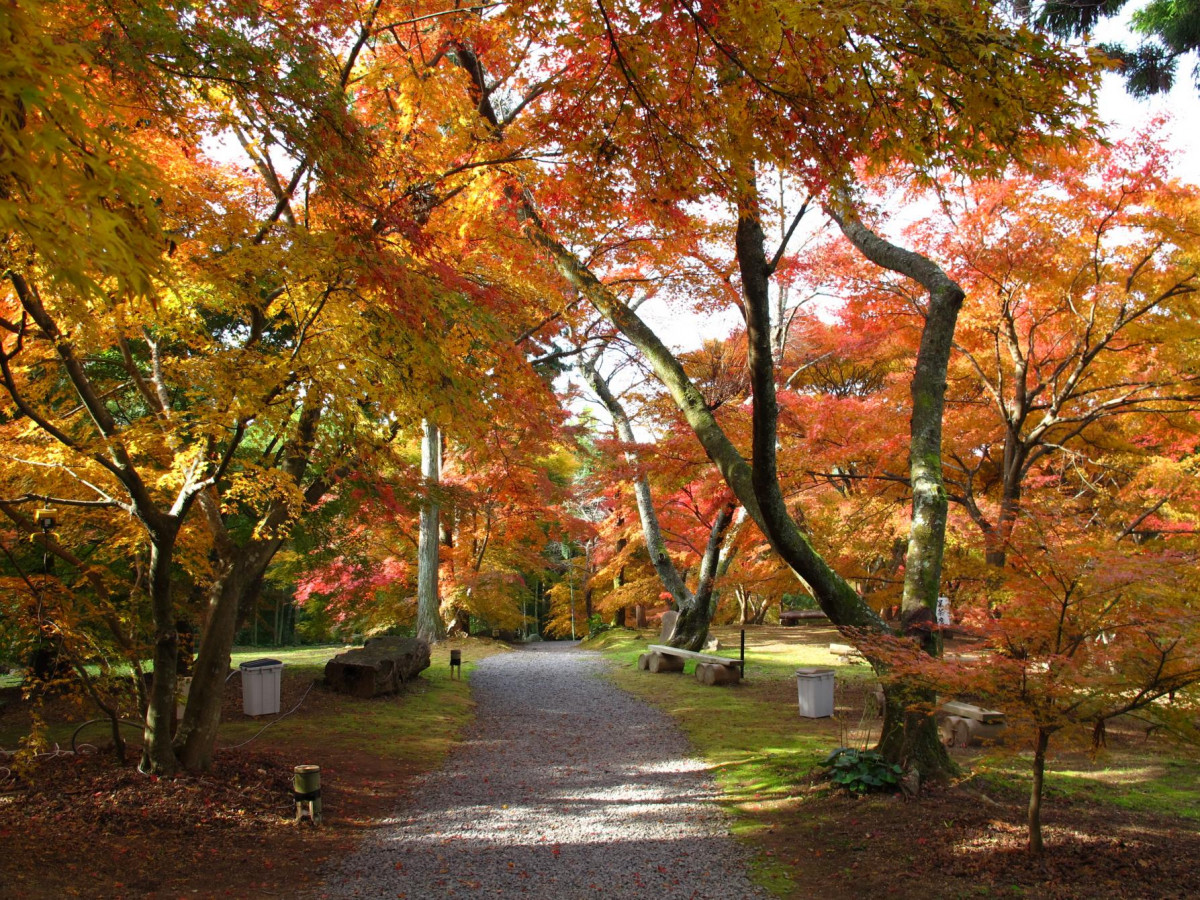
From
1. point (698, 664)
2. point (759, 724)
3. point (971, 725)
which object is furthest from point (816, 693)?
point (698, 664)

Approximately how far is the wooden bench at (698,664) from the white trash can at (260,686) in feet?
20.9

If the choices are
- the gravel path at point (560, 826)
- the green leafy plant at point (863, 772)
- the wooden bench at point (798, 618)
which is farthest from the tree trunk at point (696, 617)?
the wooden bench at point (798, 618)

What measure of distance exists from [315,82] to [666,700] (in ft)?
29.8

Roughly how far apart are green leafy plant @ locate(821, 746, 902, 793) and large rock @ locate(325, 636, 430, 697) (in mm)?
6668

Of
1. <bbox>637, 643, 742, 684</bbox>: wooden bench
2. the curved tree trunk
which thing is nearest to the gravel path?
the curved tree trunk

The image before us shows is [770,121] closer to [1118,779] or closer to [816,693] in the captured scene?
[1118,779]

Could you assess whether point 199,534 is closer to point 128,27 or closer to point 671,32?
point 128,27

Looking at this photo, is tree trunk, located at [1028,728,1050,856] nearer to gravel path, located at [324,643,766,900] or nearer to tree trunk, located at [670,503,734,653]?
gravel path, located at [324,643,766,900]

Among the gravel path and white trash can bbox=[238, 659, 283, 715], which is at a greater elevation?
white trash can bbox=[238, 659, 283, 715]

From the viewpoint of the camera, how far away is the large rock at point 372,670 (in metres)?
10.3

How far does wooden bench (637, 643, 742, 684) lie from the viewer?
1177 cm

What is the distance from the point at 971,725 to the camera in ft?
24.0

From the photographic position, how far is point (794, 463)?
8.82m

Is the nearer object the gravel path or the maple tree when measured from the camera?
the maple tree
